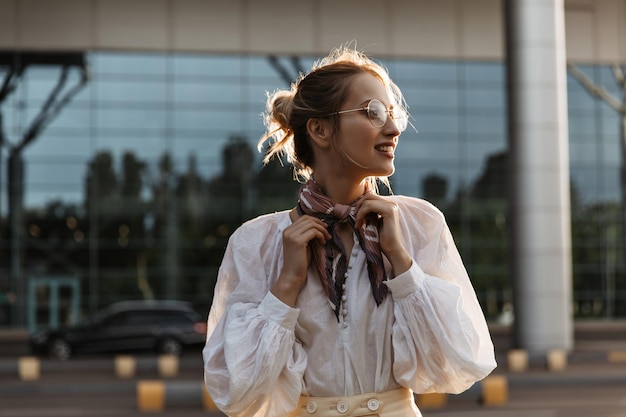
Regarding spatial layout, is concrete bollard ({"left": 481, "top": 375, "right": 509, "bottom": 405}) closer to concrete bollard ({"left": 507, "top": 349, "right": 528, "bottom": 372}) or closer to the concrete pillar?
concrete bollard ({"left": 507, "top": 349, "right": 528, "bottom": 372})

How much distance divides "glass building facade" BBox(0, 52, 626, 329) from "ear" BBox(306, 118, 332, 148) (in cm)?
2952

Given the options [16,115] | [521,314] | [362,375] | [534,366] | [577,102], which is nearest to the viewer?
[362,375]

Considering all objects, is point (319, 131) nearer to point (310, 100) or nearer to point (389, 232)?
point (310, 100)

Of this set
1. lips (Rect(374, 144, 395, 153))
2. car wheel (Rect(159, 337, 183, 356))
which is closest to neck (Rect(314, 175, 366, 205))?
lips (Rect(374, 144, 395, 153))

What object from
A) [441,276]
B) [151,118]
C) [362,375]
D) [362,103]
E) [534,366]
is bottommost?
[534,366]

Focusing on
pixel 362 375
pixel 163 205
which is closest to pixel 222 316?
pixel 362 375

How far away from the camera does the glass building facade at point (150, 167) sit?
108 ft

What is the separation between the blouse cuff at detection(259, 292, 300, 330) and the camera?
101 inches

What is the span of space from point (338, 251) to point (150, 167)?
3160 cm

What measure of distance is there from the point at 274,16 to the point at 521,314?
14857mm

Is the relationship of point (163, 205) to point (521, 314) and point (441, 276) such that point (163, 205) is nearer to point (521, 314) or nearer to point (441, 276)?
point (521, 314)

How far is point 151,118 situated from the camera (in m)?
33.8

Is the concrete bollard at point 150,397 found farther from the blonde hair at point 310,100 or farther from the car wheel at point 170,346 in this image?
the car wheel at point 170,346

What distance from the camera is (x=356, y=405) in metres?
2.59
